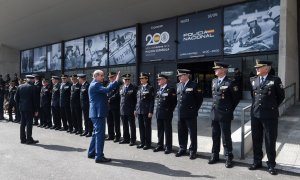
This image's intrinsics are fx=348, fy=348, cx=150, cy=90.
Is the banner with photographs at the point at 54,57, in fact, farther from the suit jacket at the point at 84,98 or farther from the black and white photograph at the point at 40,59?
the suit jacket at the point at 84,98

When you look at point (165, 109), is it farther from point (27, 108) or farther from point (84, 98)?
point (27, 108)

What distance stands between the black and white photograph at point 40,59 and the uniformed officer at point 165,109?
19.3 m

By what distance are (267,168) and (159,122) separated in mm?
2520

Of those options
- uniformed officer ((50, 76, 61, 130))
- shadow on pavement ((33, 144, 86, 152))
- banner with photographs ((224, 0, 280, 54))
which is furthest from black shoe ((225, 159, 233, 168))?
banner with photographs ((224, 0, 280, 54))

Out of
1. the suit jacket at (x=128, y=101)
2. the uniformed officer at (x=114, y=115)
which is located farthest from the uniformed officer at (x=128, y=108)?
the uniformed officer at (x=114, y=115)

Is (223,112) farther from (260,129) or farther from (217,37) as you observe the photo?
(217,37)

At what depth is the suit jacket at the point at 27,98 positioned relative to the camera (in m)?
8.66

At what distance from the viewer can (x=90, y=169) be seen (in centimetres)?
584

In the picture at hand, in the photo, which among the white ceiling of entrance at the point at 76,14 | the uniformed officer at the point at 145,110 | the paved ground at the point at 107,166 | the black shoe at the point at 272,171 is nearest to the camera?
the paved ground at the point at 107,166

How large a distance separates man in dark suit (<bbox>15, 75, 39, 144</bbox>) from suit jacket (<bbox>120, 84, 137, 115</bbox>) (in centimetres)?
229

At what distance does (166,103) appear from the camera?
24.1 feet

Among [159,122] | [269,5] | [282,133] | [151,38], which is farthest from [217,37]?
[159,122]

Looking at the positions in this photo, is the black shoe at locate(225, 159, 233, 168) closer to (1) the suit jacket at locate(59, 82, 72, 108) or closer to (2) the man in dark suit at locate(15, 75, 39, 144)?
(2) the man in dark suit at locate(15, 75, 39, 144)

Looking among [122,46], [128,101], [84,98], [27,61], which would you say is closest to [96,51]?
[122,46]
